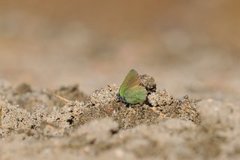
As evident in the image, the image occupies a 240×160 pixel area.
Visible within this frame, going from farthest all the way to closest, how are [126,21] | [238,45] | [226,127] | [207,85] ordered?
[126,21] < [238,45] < [207,85] < [226,127]

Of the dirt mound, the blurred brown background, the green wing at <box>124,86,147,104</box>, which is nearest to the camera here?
the dirt mound

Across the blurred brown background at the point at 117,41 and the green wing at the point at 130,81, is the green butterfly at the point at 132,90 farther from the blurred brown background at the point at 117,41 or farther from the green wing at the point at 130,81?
the blurred brown background at the point at 117,41

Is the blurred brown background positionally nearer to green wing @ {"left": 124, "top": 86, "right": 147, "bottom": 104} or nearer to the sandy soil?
the sandy soil

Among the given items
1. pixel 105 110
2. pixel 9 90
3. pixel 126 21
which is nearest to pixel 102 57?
pixel 126 21

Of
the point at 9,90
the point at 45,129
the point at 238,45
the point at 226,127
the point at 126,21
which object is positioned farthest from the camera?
the point at 126,21

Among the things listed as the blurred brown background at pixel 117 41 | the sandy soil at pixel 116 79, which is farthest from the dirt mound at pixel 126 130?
the blurred brown background at pixel 117 41

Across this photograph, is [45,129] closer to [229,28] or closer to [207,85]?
[207,85]

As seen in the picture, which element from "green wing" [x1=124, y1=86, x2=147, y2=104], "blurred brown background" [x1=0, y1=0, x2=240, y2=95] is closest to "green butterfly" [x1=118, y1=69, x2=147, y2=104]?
"green wing" [x1=124, y1=86, x2=147, y2=104]
